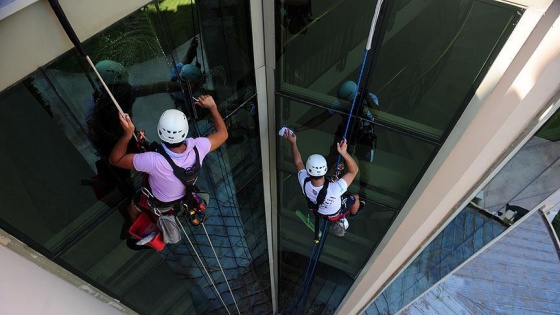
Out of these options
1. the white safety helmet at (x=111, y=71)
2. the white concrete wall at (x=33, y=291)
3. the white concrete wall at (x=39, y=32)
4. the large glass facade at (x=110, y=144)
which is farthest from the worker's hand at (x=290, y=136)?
the white concrete wall at (x=33, y=291)

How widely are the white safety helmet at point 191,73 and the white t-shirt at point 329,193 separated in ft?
6.19

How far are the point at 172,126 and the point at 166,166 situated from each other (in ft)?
1.34

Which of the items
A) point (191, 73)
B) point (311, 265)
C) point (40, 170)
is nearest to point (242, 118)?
point (191, 73)

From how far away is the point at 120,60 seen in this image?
333cm

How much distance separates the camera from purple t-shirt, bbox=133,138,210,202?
3568 millimetres

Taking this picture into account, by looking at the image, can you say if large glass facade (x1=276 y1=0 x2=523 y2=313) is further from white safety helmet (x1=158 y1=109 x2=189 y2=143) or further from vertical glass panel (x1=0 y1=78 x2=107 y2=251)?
vertical glass panel (x1=0 y1=78 x2=107 y2=251)

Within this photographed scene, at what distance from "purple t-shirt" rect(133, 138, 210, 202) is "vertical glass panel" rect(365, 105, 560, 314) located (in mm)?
3430

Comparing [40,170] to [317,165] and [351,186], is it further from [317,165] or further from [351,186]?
[351,186]

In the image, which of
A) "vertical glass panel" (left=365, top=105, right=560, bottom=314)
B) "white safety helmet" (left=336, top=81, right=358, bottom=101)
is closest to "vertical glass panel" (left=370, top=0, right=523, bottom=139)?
"white safety helmet" (left=336, top=81, right=358, bottom=101)

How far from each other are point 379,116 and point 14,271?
12.7 ft

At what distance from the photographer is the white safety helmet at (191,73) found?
13.8ft

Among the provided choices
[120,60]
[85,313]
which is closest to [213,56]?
[120,60]

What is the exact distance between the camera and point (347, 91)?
183 inches

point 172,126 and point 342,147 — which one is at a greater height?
point 172,126
